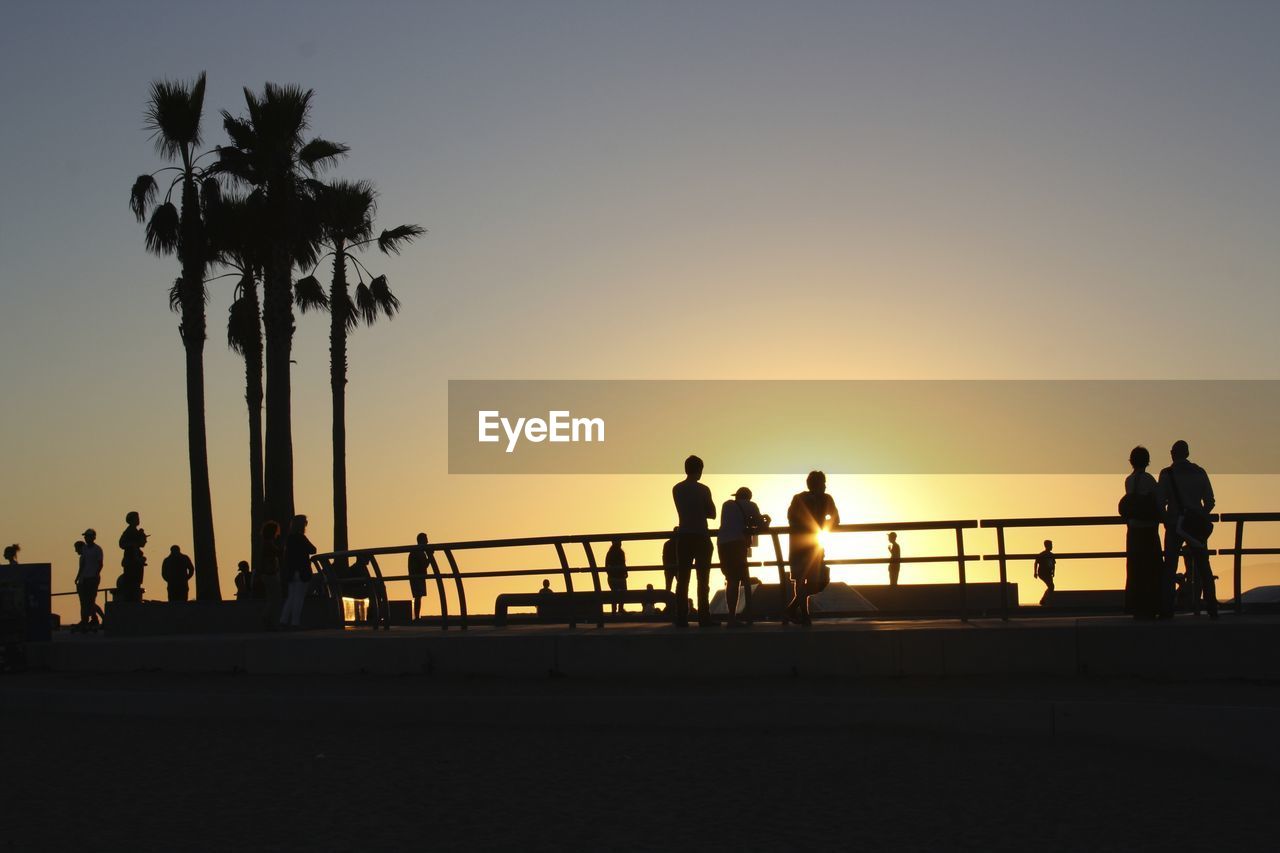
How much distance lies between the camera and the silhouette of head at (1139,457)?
16.5m

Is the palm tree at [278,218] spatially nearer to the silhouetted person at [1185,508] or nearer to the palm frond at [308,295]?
the palm frond at [308,295]

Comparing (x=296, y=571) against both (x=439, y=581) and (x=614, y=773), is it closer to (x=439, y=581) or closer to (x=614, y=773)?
(x=439, y=581)

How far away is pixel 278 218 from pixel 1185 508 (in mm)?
24040

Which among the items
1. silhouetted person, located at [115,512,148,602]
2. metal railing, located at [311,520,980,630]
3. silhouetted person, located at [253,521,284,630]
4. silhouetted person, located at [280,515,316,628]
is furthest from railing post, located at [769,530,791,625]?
silhouetted person, located at [115,512,148,602]

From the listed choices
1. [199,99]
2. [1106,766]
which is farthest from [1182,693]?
[199,99]

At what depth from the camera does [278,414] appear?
3403 cm

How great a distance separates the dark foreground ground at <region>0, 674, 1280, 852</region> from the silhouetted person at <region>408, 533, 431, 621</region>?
4293 mm

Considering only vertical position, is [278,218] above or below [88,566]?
above

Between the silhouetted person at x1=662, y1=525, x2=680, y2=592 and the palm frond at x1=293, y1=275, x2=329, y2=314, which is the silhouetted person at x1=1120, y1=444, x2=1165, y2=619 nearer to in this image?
the silhouetted person at x1=662, y1=525, x2=680, y2=592

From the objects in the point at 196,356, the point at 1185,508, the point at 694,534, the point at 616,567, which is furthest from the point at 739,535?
the point at 196,356

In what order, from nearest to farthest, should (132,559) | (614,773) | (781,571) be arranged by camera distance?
(614,773) < (781,571) < (132,559)

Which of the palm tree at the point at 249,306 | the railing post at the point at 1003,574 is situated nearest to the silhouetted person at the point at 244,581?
the palm tree at the point at 249,306

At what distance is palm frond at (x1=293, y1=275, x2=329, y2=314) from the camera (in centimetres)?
4484

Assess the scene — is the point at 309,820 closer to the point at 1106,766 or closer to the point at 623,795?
the point at 623,795
